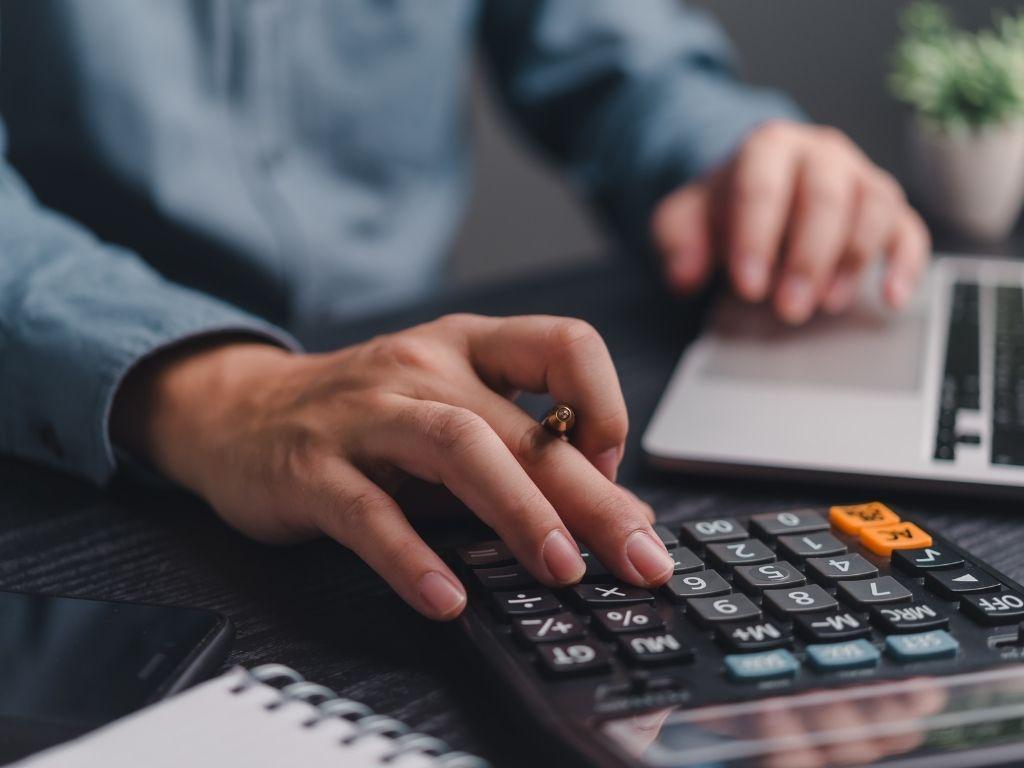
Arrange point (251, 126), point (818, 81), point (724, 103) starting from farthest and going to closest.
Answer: point (818, 81), point (724, 103), point (251, 126)

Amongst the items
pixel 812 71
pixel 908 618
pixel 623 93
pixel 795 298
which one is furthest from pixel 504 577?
pixel 812 71

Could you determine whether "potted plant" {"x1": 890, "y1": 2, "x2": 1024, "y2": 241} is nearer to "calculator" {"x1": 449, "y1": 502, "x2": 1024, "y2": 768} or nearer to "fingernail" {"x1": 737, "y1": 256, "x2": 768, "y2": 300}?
"fingernail" {"x1": 737, "y1": 256, "x2": 768, "y2": 300}

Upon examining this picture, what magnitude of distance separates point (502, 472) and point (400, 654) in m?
0.07

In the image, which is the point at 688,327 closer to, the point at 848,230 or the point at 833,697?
the point at 848,230

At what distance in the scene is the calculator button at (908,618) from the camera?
0.96 ft

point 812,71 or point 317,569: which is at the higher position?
point 812,71

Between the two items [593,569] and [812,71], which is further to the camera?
[812,71]

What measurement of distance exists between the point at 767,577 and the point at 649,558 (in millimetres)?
38

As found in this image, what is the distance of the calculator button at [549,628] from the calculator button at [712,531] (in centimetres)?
7

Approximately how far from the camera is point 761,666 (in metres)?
0.27

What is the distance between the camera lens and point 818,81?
137 centimetres

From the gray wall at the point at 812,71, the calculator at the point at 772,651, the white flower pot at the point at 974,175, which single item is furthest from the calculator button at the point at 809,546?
the gray wall at the point at 812,71

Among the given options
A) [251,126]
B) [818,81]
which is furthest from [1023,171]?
[251,126]

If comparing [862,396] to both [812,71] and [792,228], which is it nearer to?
[792,228]
